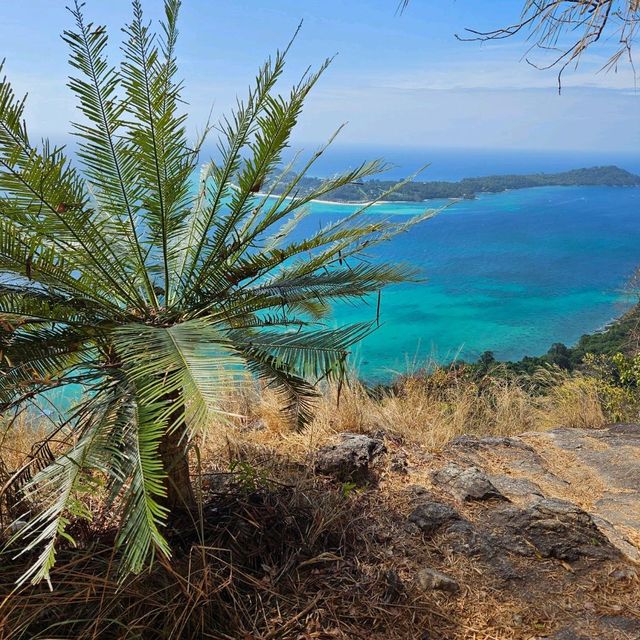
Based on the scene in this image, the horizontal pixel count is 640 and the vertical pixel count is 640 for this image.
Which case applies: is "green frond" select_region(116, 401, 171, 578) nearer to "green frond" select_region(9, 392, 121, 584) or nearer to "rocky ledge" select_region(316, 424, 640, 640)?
"green frond" select_region(9, 392, 121, 584)

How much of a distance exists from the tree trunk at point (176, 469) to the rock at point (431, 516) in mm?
1213

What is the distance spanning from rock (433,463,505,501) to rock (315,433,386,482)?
18.8 inches

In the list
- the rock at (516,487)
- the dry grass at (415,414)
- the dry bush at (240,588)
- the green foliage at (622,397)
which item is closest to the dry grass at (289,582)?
the dry bush at (240,588)

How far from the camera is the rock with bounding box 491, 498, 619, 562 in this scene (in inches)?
113

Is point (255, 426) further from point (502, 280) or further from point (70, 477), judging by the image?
point (502, 280)

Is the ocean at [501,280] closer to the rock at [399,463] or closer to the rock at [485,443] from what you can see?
the rock at [485,443]

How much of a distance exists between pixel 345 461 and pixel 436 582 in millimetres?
1009

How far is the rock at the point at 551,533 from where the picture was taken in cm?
287

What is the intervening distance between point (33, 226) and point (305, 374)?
1266 mm

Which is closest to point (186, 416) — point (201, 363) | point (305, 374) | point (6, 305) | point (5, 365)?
point (201, 363)

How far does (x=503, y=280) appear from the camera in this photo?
34.2m

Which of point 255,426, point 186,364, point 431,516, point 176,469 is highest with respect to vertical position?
point 186,364

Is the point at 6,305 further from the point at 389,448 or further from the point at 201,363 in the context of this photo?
the point at 389,448

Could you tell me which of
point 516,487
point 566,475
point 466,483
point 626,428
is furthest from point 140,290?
point 626,428
